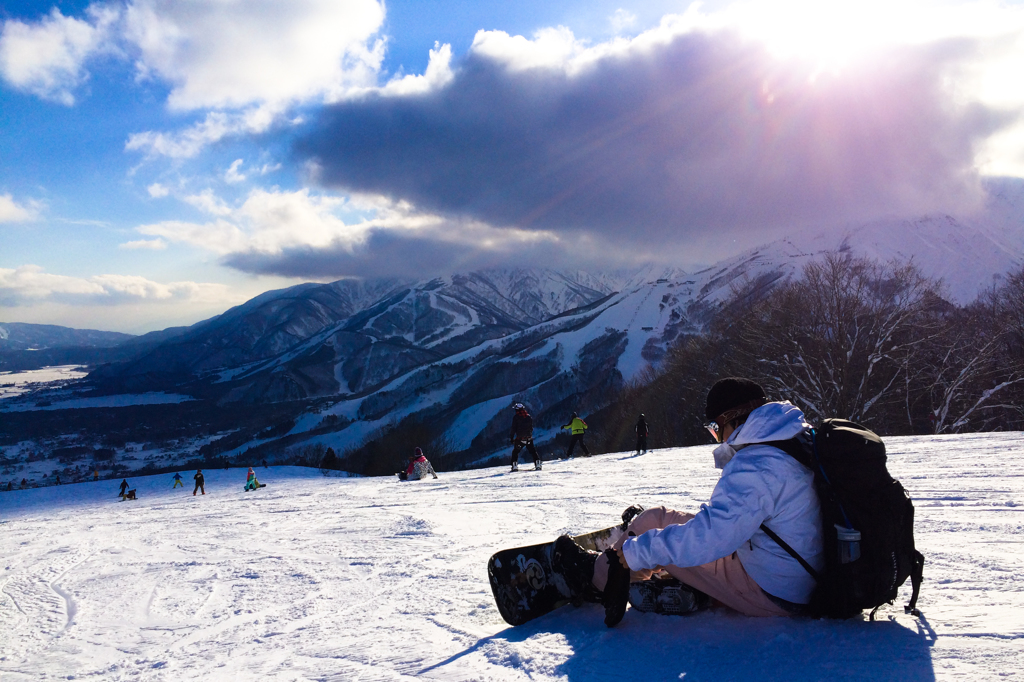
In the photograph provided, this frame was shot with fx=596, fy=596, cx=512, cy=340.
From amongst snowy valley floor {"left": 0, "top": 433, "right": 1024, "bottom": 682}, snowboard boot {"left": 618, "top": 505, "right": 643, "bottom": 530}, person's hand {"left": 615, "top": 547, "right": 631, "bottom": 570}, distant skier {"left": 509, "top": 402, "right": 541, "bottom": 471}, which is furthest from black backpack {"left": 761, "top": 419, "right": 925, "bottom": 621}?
distant skier {"left": 509, "top": 402, "right": 541, "bottom": 471}

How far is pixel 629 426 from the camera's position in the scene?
59469mm

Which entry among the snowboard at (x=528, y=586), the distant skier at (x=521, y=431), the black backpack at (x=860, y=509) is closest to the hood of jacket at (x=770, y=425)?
the black backpack at (x=860, y=509)

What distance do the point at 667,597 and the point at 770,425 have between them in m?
1.42

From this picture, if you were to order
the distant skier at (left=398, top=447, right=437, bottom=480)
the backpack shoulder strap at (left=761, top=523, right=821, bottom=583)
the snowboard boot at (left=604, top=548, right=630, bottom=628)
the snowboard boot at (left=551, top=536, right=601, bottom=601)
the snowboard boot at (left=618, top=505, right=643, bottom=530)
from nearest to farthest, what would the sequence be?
1. the backpack shoulder strap at (left=761, top=523, right=821, bottom=583)
2. the snowboard boot at (left=604, top=548, right=630, bottom=628)
3. the snowboard boot at (left=551, top=536, right=601, bottom=601)
4. the snowboard boot at (left=618, top=505, right=643, bottom=530)
5. the distant skier at (left=398, top=447, right=437, bottom=480)

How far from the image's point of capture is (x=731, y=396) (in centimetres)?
348

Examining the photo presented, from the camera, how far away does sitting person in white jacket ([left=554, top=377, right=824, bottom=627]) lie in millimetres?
3156

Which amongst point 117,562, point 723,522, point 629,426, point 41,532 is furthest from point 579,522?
point 629,426

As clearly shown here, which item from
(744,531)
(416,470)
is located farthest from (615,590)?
(416,470)

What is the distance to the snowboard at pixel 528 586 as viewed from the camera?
13.5ft

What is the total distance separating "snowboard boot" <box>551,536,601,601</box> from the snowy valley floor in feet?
0.54

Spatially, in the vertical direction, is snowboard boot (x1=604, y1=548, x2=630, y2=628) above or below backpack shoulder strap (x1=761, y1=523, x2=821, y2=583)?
below

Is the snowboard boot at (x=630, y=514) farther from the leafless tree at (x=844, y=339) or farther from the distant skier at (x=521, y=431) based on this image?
the leafless tree at (x=844, y=339)

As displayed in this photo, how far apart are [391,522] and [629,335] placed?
180m

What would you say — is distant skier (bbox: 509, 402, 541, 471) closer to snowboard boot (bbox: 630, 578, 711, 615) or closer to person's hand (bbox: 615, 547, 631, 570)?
snowboard boot (bbox: 630, 578, 711, 615)
